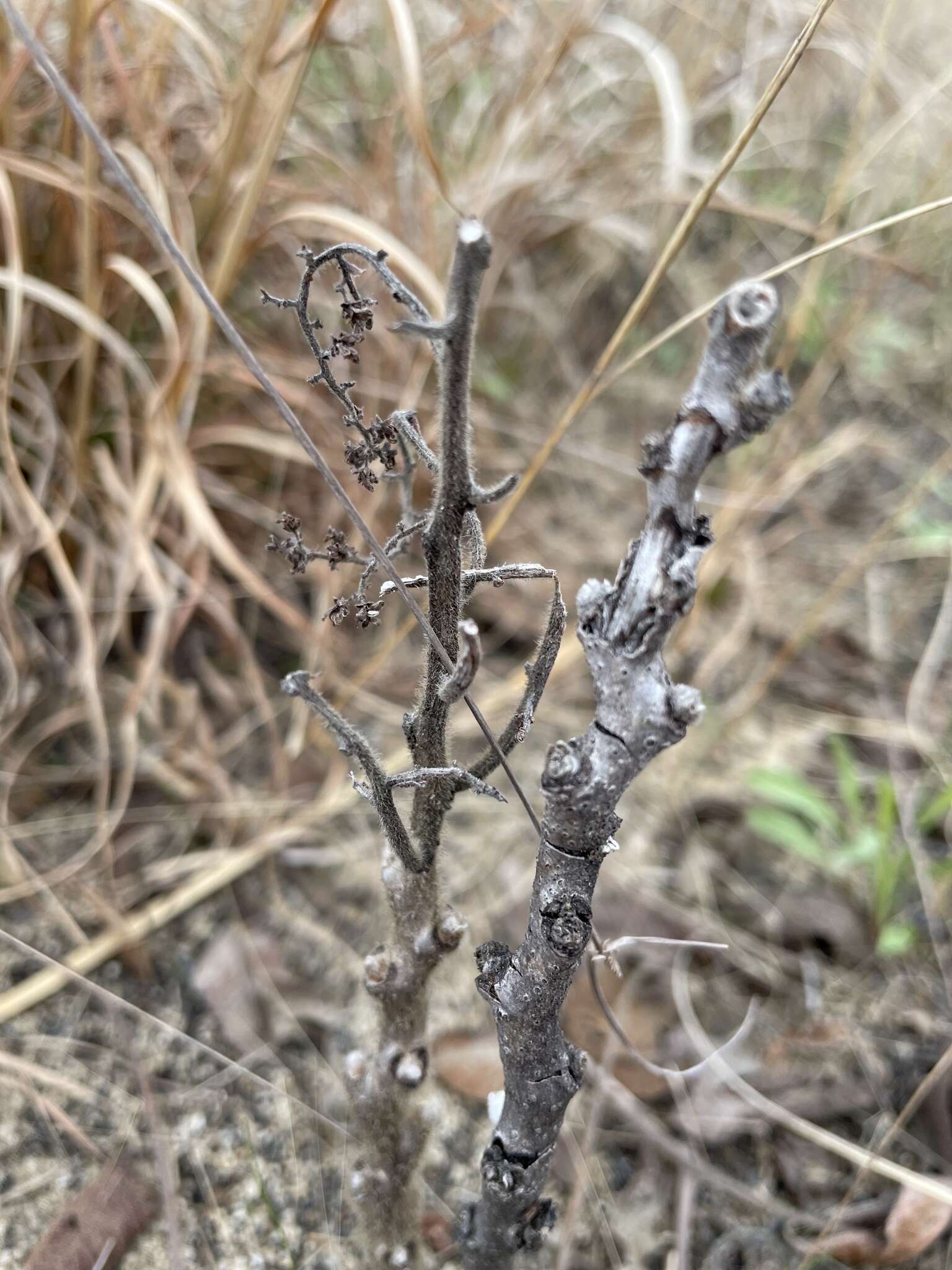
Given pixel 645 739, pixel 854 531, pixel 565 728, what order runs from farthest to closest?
pixel 854 531 → pixel 565 728 → pixel 645 739

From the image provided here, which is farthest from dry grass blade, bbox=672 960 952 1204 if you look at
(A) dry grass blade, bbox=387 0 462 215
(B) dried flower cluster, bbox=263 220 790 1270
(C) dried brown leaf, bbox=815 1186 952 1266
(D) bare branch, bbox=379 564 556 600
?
(A) dry grass blade, bbox=387 0 462 215

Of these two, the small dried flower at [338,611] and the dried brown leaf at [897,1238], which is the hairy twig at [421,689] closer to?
the small dried flower at [338,611]

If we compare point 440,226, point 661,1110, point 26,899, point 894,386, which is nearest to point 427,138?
point 440,226

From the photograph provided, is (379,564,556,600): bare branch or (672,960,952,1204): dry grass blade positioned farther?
(672,960,952,1204): dry grass blade

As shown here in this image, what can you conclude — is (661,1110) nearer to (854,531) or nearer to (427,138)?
(427,138)

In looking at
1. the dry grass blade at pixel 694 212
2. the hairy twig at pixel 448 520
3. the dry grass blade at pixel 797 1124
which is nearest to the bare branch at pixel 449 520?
the hairy twig at pixel 448 520

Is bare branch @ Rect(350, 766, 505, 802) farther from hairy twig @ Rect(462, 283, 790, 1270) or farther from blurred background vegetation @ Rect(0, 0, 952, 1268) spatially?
blurred background vegetation @ Rect(0, 0, 952, 1268)
